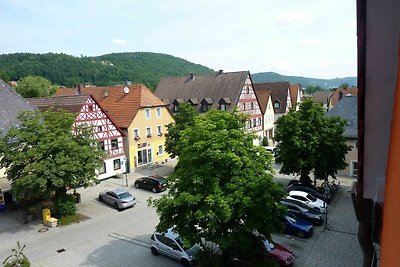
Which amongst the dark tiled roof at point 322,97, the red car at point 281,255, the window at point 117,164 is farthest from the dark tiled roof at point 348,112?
the dark tiled roof at point 322,97

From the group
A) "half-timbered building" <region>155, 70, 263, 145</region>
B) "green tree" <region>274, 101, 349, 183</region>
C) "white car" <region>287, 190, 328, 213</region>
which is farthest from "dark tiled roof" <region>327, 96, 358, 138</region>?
"half-timbered building" <region>155, 70, 263, 145</region>

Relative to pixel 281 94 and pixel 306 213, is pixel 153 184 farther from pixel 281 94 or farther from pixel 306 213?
pixel 281 94

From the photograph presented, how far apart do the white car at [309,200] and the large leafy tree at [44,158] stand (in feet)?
41.2

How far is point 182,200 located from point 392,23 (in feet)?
35.6

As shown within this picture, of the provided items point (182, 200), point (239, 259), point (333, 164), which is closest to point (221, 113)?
point (182, 200)

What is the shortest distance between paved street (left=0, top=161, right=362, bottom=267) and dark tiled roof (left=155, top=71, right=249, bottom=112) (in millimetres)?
22116

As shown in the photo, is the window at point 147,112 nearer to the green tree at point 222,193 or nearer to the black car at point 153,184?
the black car at point 153,184

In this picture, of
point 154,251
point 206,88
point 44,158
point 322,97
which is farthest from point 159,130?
point 322,97

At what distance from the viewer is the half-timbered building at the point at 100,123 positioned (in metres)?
29.4

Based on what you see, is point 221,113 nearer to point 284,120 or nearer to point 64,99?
point 284,120

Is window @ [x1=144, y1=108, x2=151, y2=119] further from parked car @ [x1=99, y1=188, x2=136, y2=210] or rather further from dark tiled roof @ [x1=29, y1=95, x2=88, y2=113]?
parked car @ [x1=99, y1=188, x2=136, y2=210]

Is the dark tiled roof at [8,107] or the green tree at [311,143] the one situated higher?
the dark tiled roof at [8,107]

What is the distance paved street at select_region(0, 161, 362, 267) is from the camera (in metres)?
16.9

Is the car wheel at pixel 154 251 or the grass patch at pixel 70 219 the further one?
the grass patch at pixel 70 219
